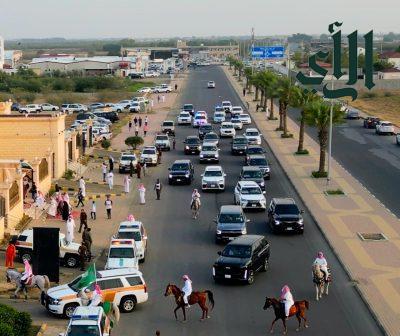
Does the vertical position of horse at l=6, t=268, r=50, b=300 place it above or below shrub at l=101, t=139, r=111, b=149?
above

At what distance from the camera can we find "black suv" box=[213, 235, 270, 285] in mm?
26578

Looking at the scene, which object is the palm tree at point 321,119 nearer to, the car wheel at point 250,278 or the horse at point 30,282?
the car wheel at point 250,278

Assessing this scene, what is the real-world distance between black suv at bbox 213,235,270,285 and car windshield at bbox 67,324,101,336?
7494 millimetres

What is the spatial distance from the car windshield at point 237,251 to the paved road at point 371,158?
12288 millimetres

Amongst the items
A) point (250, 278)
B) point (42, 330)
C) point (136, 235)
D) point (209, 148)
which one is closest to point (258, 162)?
point (209, 148)

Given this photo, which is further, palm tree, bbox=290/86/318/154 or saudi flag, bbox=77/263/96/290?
palm tree, bbox=290/86/318/154

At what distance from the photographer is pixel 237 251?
2750 centimetres

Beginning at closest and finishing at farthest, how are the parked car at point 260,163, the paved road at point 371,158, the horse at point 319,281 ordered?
the horse at point 319,281
the paved road at point 371,158
the parked car at point 260,163

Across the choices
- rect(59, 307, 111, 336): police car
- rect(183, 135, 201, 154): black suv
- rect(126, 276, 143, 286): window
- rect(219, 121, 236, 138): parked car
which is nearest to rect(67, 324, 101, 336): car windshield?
rect(59, 307, 111, 336): police car

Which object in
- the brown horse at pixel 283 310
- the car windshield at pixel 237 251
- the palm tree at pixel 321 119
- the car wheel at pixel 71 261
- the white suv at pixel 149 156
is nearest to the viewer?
the brown horse at pixel 283 310

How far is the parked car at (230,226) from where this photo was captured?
32.2 metres

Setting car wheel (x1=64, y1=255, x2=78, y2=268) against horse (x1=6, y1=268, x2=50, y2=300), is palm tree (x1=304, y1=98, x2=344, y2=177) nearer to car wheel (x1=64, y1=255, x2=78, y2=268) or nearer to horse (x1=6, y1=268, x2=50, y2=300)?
car wheel (x1=64, y1=255, x2=78, y2=268)

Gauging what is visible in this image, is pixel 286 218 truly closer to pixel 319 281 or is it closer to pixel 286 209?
pixel 286 209

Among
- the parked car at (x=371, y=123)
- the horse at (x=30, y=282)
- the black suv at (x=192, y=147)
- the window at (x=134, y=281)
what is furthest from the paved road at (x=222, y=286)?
the parked car at (x=371, y=123)
